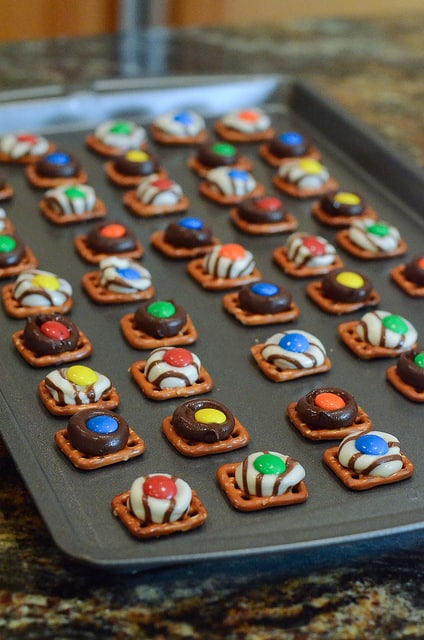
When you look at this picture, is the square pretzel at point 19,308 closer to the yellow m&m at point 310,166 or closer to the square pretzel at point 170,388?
the square pretzel at point 170,388

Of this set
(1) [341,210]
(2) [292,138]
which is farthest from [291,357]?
(2) [292,138]

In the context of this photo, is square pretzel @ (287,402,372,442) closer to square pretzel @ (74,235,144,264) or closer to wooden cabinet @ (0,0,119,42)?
square pretzel @ (74,235,144,264)

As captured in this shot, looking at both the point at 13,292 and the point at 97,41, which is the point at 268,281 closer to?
the point at 13,292

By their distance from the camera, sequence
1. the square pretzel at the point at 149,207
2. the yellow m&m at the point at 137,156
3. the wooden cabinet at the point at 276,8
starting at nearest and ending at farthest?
1. the square pretzel at the point at 149,207
2. the yellow m&m at the point at 137,156
3. the wooden cabinet at the point at 276,8

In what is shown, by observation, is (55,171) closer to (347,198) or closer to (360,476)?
Answer: (347,198)

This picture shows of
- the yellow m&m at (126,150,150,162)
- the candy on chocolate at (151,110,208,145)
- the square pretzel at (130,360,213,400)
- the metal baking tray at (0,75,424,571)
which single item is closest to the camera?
the metal baking tray at (0,75,424,571)

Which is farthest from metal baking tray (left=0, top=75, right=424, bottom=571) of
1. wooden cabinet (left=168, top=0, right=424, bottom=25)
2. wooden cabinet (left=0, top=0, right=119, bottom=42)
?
wooden cabinet (left=168, top=0, right=424, bottom=25)

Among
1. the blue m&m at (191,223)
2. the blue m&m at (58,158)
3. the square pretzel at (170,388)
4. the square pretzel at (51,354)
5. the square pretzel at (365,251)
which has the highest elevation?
the blue m&m at (58,158)

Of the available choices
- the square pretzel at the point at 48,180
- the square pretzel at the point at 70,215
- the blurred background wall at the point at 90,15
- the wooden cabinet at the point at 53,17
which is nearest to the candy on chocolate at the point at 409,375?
the square pretzel at the point at 70,215
